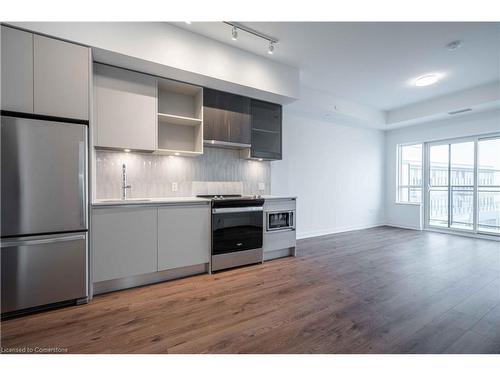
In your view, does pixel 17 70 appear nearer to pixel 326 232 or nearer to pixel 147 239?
pixel 147 239

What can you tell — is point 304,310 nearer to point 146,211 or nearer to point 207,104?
point 146,211

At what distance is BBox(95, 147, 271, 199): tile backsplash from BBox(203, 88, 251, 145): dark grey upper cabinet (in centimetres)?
42

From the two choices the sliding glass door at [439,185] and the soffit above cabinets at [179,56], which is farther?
the sliding glass door at [439,185]

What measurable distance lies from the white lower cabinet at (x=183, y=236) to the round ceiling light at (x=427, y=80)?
4.24 meters

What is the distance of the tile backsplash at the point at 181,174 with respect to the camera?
290 centimetres

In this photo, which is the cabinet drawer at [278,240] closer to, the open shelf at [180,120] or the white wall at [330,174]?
the white wall at [330,174]

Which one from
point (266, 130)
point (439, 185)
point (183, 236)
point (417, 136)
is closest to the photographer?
point (183, 236)

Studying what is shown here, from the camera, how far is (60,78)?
7.00ft

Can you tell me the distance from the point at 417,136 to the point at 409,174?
102 cm

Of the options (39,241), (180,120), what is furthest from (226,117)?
(39,241)

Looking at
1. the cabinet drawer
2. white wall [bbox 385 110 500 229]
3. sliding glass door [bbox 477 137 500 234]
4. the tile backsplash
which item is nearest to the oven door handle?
the cabinet drawer

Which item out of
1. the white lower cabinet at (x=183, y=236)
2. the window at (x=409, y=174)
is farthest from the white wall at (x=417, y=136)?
the white lower cabinet at (x=183, y=236)

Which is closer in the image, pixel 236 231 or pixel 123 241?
pixel 123 241
